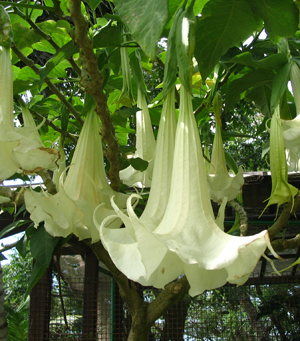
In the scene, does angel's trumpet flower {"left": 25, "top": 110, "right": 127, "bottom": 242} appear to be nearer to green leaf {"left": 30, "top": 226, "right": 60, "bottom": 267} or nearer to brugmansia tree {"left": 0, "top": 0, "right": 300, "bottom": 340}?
brugmansia tree {"left": 0, "top": 0, "right": 300, "bottom": 340}

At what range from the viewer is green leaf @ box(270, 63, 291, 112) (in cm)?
65

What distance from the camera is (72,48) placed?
2.15 feet

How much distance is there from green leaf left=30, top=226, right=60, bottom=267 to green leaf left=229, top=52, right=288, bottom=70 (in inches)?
23.1

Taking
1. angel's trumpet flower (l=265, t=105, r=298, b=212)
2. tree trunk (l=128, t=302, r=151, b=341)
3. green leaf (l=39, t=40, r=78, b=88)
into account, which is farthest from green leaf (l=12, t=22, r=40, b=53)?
tree trunk (l=128, t=302, r=151, b=341)

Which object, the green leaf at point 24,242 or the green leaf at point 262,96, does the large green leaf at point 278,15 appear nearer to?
the green leaf at point 262,96

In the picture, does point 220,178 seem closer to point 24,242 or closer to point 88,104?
point 88,104

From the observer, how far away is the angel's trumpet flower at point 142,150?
28.1 inches

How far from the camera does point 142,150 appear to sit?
2.43ft

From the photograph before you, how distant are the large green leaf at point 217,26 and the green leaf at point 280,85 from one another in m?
0.15

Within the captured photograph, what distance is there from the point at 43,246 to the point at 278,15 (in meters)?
0.70

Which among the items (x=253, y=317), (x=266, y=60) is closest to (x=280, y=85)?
(x=266, y=60)

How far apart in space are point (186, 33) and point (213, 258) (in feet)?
0.82

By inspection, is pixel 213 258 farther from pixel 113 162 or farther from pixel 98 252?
pixel 98 252

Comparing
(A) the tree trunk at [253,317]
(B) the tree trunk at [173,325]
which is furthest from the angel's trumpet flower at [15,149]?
(A) the tree trunk at [253,317]
